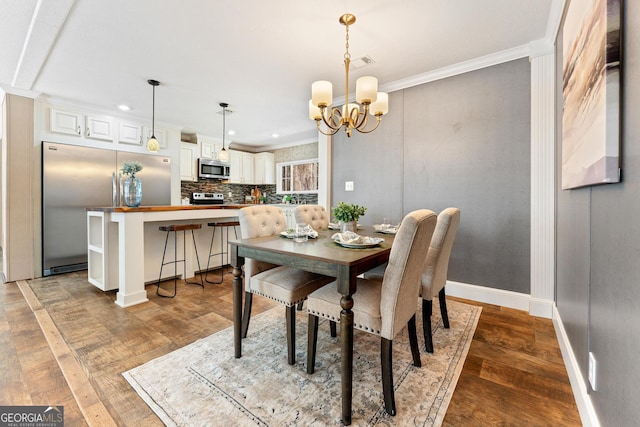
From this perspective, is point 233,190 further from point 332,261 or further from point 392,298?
point 392,298

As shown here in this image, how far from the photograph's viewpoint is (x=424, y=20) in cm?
213

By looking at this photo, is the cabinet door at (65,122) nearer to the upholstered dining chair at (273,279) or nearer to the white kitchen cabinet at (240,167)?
the white kitchen cabinet at (240,167)

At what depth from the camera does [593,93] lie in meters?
1.14

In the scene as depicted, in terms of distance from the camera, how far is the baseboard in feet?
3.88

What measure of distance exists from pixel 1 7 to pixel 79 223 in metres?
2.75

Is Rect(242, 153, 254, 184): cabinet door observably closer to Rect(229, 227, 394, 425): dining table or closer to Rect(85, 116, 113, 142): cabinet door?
Rect(85, 116, 113, 142): cabinet door

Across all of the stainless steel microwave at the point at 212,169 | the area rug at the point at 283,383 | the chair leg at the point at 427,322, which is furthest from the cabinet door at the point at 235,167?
the chair leg at the point at 427,322

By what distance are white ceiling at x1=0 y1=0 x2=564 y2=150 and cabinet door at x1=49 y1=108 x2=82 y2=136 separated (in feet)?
0.88

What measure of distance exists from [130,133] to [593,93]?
216 inches

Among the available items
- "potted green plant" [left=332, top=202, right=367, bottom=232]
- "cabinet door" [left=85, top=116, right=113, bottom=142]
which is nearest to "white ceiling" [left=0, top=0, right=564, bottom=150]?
"cabinet door" [left=85, top=116, right=113, bottom=142]

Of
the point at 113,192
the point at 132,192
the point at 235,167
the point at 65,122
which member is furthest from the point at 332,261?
the point at 235,167

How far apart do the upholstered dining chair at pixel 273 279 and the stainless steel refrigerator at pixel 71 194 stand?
10.7 ft

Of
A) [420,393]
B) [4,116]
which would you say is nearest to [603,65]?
[420,393]

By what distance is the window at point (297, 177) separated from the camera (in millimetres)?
5891
